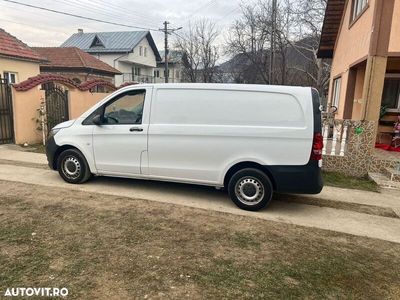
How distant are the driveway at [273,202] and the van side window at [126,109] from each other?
1252 millimetres

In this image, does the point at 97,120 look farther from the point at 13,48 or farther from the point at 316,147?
the point at 13,48

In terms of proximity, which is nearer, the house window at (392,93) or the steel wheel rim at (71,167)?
the steel wheel rim at (71,167)

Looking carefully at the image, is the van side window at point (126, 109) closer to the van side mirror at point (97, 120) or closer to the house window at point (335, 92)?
the van side mirror at point (97, 120)

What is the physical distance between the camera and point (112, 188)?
231 inches

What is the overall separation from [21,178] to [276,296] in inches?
217

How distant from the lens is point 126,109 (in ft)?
18.7

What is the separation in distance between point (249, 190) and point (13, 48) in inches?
611

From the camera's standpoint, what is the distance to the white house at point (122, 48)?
131 feet

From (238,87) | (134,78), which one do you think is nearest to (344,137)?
(238,87)

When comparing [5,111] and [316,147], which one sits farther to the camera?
[5,111]

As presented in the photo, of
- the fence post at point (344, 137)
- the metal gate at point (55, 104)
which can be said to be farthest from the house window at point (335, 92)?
the metal gate at point (55, 104)

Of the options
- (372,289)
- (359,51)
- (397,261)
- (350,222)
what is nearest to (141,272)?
(372,289)

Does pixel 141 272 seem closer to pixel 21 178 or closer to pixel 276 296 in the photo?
pixel 276 296

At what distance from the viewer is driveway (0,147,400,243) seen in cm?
Answer: 471
